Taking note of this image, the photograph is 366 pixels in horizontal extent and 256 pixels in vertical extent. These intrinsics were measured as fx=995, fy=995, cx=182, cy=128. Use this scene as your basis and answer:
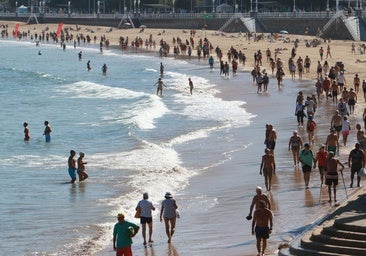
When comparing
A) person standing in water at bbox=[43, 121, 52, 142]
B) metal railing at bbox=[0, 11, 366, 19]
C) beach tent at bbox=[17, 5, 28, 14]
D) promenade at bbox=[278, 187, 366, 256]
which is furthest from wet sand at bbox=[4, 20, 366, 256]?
beach tent at bbox=[17, 5, 28, 14]

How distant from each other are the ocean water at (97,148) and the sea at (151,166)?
0.04 m

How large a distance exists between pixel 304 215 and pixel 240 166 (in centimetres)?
702

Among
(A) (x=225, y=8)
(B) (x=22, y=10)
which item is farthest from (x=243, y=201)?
(B) (x=22, y=10)

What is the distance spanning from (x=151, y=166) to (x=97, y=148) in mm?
5145

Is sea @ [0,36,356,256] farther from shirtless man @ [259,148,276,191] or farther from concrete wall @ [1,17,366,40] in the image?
concrete wall @ [1,17,366,40]

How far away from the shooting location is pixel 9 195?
2320cm

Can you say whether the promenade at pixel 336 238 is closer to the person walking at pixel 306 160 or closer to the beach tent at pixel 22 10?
the person walking at pixel 306 160

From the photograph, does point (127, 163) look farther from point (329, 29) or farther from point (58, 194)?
point (329, 29)

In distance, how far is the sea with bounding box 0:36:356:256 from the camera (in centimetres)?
1788

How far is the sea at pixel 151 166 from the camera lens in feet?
58.6

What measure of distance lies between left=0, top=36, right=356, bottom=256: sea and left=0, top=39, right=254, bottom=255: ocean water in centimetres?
4

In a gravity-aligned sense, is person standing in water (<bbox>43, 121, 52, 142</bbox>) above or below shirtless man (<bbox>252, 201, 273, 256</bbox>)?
below

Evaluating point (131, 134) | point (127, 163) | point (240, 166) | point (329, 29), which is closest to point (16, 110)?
point (131, 134)

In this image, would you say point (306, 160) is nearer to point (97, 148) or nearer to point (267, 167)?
point (267, 167)
